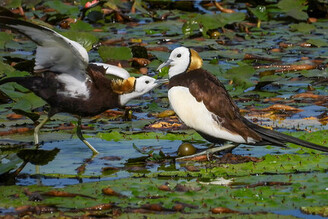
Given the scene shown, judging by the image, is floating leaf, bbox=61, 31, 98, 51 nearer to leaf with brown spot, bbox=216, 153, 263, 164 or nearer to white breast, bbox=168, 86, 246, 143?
white breast, bbox=168, 86, 246, 143

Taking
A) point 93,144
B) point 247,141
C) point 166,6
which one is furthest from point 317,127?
point 166,6

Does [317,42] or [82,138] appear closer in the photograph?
[82,138]

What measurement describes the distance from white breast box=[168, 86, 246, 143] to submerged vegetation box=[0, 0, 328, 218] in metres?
0.23

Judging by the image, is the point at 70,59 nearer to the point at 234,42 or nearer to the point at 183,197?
the point at 183,197

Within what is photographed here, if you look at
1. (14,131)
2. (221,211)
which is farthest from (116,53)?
(221,211)

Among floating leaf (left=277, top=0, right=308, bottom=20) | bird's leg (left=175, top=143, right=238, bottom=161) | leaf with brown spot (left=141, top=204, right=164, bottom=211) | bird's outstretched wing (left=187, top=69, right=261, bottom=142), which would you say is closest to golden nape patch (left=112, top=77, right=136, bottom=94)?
bird's outstretched wing (left=187, top=69, right=261, bottom=142)

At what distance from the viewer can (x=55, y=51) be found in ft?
23.3

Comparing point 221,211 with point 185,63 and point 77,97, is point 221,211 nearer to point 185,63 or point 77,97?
point 185,63

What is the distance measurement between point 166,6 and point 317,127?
22.1ft

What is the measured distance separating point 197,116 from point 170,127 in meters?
1.21

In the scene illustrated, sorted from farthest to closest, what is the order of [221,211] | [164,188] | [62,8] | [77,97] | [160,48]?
[62,8] < [160,48] < [77,97] < [164,188] < [221,211]

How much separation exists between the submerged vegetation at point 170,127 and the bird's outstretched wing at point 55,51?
0.51 metres

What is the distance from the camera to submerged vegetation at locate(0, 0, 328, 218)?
18.1ft

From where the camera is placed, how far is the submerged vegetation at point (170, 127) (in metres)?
5.52
